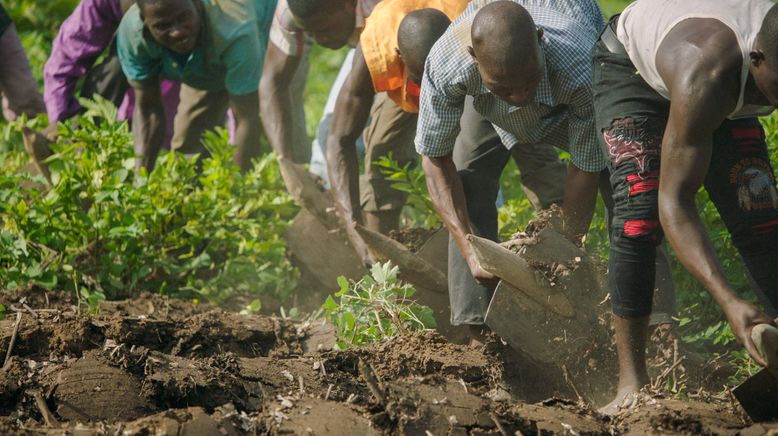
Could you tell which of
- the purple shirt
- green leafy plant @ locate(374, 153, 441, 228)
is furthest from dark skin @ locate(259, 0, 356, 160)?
the purple shirt

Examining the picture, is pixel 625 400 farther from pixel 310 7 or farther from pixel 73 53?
pixel 73 53

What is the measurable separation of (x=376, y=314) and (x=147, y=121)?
2517 mm

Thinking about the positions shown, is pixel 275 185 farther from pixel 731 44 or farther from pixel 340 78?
pixel 731 44

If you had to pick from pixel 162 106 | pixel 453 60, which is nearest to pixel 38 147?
pixel 162 106

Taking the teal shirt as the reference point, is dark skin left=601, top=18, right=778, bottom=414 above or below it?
above

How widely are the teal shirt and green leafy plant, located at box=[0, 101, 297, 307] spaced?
37 cm

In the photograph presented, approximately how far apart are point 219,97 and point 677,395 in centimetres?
375

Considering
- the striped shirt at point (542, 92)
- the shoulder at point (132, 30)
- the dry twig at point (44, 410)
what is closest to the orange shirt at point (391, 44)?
the striped shirt at point (542, 92)

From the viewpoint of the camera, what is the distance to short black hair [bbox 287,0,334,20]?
5.52 metres

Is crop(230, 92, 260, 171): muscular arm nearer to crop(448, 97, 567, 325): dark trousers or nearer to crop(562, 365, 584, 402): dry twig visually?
crop(448, 97, 567, 325): dark trousers

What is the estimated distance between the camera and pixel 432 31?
15.0ft

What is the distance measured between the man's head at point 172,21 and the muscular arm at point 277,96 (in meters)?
0.47

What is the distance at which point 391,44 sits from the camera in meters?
4.80

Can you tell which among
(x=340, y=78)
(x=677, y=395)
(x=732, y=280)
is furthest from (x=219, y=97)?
(x=677, y=395)
